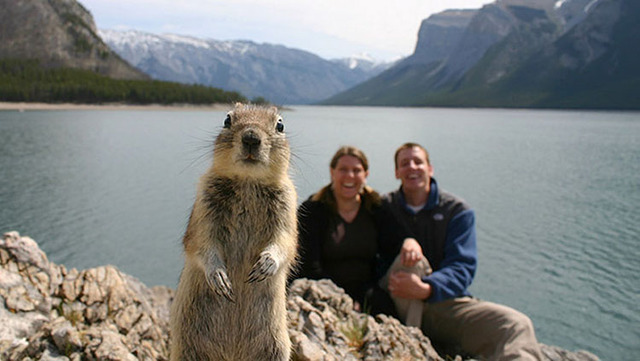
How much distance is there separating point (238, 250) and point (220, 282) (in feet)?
1.64

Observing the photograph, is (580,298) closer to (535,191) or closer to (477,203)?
(477,203)

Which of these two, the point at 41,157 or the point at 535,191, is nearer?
the point at 535,191

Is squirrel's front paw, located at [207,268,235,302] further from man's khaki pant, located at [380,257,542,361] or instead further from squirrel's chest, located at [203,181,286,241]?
man's khaki pant, located at [380,257,542,361]

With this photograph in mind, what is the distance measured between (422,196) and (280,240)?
448cm

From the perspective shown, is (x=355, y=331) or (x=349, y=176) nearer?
(x=355, y=331)

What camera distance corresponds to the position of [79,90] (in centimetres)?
11869

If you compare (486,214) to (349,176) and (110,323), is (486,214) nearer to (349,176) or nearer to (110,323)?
(349,176)

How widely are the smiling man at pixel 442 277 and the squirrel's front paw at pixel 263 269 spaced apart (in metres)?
3.55

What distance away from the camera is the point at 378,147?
4734 centimetres

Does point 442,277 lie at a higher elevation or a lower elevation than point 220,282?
lower

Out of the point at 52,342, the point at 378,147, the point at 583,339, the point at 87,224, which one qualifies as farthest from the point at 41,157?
the point at 583,339

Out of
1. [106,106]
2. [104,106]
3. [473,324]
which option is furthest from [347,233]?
[104,106]

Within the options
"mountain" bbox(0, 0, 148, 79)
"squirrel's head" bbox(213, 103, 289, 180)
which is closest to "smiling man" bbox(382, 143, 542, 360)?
"squirrel's head" bbox(213, 103, 289, 180)

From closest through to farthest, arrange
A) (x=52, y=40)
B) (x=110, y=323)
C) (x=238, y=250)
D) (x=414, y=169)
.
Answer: (x=238, y=250) < (x=110, y=323) < (x=414, y=169) < (x=52, y=40)
